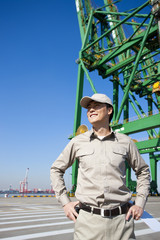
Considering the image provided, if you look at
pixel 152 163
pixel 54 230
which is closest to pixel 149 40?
pixel 54 230

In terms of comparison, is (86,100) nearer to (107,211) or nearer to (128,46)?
(107,211)

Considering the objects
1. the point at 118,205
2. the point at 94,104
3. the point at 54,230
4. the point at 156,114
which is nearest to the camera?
the point at 118,205

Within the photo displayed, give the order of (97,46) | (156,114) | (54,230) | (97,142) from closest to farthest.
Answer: (97,142) < (54,230) < (156,114) < (97,46)

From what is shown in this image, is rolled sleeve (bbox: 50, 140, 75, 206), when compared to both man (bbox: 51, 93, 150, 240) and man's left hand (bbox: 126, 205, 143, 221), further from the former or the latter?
man's left hand (bbox: 126, 205, 143, 221)

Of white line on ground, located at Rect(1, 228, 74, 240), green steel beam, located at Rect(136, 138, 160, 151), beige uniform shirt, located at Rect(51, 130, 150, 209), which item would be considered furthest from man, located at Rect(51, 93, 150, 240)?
green steel beam, located at Rect(136, 138, 160, 151)

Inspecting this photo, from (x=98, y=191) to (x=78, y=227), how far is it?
33cm

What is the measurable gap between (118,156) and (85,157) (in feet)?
0.96

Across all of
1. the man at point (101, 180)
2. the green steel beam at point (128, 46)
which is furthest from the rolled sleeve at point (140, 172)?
the green steel beam at point (128, 46)

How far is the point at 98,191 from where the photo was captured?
5.28 feet

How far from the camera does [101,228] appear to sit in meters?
1.54

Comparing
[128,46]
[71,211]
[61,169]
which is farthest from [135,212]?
[128,46]

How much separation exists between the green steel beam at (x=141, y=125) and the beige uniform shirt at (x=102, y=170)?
13564mm

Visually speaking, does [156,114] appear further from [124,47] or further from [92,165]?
[92,165]

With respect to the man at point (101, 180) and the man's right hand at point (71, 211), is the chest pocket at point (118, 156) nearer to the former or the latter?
the man at point (101, 180)
